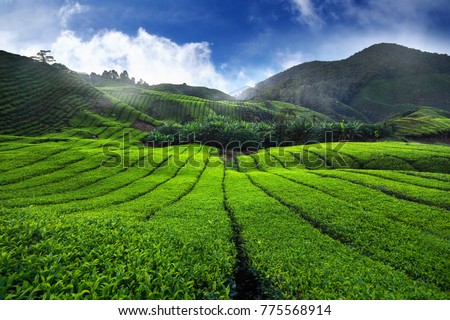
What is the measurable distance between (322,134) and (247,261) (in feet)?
157

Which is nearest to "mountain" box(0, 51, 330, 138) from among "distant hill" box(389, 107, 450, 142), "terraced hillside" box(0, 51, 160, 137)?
"terraced hillside" box(0, 51, 160, 137)

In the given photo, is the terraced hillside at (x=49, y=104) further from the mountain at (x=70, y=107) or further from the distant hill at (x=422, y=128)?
the distant hill at (x=422, y=128)

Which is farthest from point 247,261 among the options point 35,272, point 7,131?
point 7,131

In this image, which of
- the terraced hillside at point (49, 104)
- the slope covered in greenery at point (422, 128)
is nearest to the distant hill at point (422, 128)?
the slope covered in greenery at point (422, 128)

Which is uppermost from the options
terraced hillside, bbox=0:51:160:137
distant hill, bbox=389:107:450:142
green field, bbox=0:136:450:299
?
terraced hillside, bbox=0:51:160:137

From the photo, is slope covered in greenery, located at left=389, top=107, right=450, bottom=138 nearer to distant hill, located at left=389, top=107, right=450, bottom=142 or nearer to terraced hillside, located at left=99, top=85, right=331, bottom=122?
distant hill, located at left=389, top=107, right=450, bottom=142

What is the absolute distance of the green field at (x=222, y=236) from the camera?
6.44 m

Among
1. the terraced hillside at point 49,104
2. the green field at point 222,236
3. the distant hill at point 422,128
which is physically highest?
the terraced hillside at point 49,104

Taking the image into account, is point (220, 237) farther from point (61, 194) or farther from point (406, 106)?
point (406, 106)

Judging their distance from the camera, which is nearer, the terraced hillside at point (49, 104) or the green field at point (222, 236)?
the green field at point (222, 236)

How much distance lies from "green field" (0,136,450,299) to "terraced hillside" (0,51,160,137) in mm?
68149

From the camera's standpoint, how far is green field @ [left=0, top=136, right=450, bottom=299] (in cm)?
644

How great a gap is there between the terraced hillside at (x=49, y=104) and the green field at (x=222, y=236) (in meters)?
68.1
